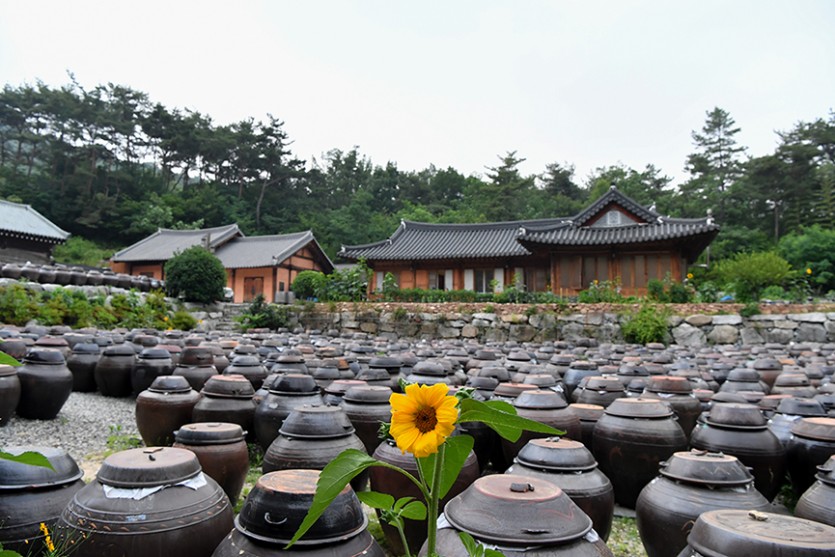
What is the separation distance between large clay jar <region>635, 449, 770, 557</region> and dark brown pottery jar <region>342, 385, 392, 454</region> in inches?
73.7

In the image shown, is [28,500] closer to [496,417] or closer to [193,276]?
[496,417]

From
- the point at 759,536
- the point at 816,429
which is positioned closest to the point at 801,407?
the point at 816,429

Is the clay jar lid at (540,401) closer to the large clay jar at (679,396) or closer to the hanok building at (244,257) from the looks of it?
the large clay jar at (679,396)

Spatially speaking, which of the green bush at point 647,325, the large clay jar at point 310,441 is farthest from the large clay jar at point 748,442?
the green bush at point 647,325

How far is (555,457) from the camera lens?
2820 mm

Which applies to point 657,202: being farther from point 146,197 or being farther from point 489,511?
point 489,511

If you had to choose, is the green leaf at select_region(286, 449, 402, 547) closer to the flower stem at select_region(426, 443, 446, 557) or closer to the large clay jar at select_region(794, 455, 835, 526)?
the flower stem at select_region(426, 443, 446, 557)

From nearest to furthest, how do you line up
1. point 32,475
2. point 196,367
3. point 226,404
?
point 32,475 → point 226,404 → point 196,367

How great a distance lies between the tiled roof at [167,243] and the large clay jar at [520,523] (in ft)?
89.2

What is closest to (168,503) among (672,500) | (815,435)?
(672,500)

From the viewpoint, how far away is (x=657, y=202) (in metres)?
34.2

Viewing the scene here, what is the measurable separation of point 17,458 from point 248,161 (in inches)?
1579

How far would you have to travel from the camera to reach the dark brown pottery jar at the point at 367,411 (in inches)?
159

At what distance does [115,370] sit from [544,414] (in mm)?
5251
